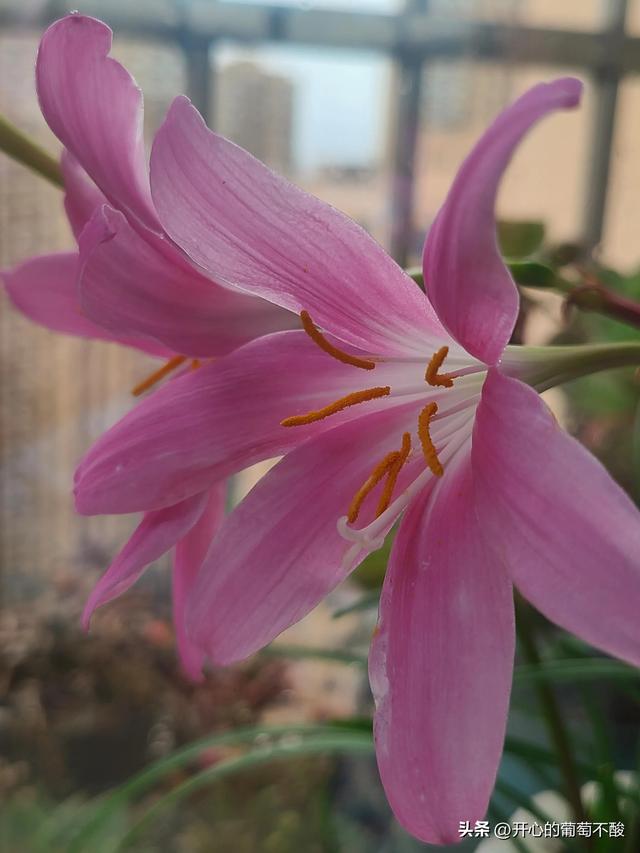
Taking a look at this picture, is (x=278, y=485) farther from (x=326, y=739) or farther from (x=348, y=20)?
(x=348, y=20)

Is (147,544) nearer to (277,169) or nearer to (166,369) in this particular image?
(166,369)

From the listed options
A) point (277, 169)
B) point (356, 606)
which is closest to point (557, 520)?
point (356, 606)

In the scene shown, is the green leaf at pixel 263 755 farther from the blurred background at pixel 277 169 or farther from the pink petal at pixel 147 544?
the blurred background at pixel 277 169

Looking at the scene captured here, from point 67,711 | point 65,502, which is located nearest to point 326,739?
point 67,711

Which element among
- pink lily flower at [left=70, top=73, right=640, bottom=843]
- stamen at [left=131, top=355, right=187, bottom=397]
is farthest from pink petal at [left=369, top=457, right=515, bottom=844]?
stamen at [left=131, top=355, right=187, bottom=397]

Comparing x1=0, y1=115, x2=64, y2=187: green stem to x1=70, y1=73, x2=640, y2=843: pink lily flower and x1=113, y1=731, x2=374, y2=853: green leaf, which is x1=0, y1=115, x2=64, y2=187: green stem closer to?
x1=70, y1=73, x2=640, y2=843: pink lily flower

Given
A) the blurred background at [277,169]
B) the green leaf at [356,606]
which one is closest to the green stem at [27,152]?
the green leaf at [356,606]
